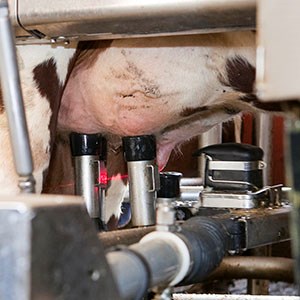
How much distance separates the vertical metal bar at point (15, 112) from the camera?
0.58 metres

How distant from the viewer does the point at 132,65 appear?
116 centimetres

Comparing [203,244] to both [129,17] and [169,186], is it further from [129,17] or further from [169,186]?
[169,186]

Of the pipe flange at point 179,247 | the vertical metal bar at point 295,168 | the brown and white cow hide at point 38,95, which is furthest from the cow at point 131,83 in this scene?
the vertical metal bar at point 295,168

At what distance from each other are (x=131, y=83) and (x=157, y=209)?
497 millimetres

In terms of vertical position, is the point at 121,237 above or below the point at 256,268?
above

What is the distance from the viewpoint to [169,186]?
4.03ft

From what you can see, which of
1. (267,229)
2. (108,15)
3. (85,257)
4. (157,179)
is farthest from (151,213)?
(85,257)

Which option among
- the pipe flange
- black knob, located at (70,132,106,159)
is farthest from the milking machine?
the pipe flange

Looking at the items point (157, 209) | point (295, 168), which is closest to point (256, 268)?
point (157, 209)

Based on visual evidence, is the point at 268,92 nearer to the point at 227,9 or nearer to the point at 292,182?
the point at 292,182

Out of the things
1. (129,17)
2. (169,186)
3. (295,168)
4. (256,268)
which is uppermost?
(129,17)

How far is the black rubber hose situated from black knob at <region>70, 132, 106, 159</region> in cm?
58

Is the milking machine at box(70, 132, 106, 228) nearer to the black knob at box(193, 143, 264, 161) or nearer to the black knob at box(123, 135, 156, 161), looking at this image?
the black knob at box(123, 135, 156, 161)

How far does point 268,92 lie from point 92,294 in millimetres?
180
